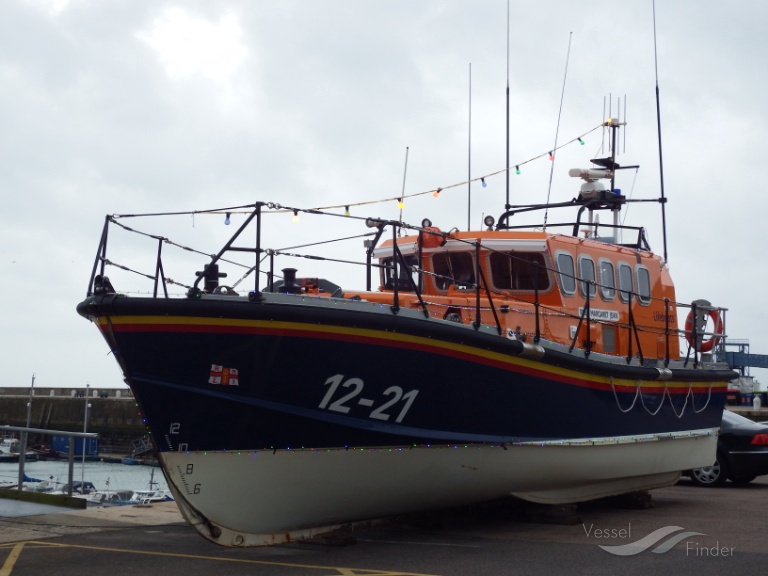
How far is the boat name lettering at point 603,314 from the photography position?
10.4 m

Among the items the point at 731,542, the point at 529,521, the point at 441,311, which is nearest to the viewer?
the point at 731,542

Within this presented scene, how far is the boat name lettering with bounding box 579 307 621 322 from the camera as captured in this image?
10406 millimetres

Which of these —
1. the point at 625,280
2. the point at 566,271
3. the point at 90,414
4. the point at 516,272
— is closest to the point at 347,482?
the point at 516,272

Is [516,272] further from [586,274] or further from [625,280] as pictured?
[625,280]

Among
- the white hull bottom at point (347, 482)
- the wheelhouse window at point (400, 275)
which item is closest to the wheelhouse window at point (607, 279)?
the white hull bottom at point (347, 482)

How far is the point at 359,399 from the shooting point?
24.7ft

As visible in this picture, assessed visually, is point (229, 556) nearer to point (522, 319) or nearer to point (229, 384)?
point (229, 384)

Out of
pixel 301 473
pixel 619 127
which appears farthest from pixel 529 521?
pixel 619 127

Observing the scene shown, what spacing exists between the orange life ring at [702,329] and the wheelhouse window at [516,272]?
3.08 metres

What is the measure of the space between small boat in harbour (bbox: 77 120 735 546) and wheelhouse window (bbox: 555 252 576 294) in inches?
1.2

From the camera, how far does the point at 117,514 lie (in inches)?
396

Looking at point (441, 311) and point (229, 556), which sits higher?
point (441, 311)

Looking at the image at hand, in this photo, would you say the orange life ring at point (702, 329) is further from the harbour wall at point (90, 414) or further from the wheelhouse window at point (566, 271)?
the harbour wall at point (90, 414)

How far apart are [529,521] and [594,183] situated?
5177 mm
